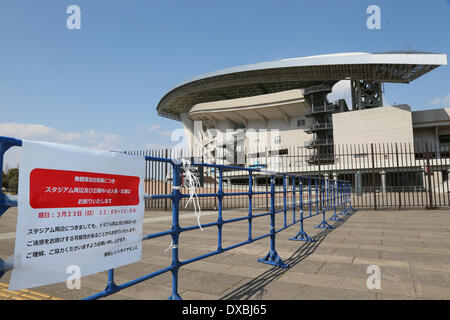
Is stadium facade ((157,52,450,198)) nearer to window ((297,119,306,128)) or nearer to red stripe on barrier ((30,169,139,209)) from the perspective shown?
window ((297,119,306,128))

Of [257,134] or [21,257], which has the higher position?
[257,134]

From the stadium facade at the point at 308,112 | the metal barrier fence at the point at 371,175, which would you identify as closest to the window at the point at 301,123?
the stadium facade at the point at 308,112

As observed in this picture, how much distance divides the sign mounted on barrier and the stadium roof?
48.9 meters

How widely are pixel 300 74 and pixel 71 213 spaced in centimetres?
5425

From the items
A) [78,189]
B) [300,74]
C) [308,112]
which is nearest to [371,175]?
[308,112]

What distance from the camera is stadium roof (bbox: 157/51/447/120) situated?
41.7 m

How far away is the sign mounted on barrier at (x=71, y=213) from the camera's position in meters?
1.58

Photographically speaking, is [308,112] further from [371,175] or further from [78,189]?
[78,189]

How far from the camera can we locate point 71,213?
1.79 m

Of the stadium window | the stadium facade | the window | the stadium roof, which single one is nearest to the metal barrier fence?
the stadium facade
